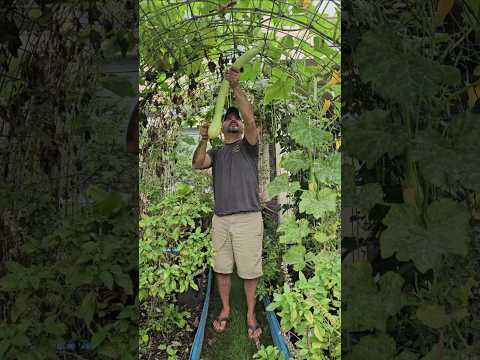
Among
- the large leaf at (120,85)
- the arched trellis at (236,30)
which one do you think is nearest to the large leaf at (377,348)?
the arched trellis at (236,30)

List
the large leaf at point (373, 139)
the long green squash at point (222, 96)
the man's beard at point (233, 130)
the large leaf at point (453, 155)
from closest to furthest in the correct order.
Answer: the large leaf at point (453, 155) < the large leaf at point (373, 139) < the long green squash at point (222, 96) < the man's beard at point (233, 130)

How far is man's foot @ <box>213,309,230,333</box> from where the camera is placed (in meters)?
1.68

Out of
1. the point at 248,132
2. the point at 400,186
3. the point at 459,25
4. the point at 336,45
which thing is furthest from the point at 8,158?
the point at 459,25

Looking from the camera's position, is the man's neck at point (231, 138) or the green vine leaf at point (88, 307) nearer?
the green vine leaf at point (88, 307)

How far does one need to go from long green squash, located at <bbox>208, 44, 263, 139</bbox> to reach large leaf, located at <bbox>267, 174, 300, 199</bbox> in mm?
250

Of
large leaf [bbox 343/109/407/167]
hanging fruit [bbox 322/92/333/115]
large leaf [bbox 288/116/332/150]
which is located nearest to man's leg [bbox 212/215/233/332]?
large leaf [bbox 288/116/332/150]

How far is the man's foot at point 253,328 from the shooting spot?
1664 mm

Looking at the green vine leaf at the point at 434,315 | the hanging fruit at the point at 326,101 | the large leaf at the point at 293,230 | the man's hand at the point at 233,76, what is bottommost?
the green vine leaf at the point at 434,315

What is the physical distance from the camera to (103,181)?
166 cm

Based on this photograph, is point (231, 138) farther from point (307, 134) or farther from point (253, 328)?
point (253, 328)

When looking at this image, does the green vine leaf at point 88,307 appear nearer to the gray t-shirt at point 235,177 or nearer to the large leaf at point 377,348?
the gray t-shirt at point 235,177

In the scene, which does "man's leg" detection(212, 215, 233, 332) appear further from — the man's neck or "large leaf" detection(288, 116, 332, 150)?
"large leaf" detection(288, 116, 332, 150)

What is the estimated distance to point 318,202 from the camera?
1661 mm

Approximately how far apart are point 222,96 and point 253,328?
30.2 inches
